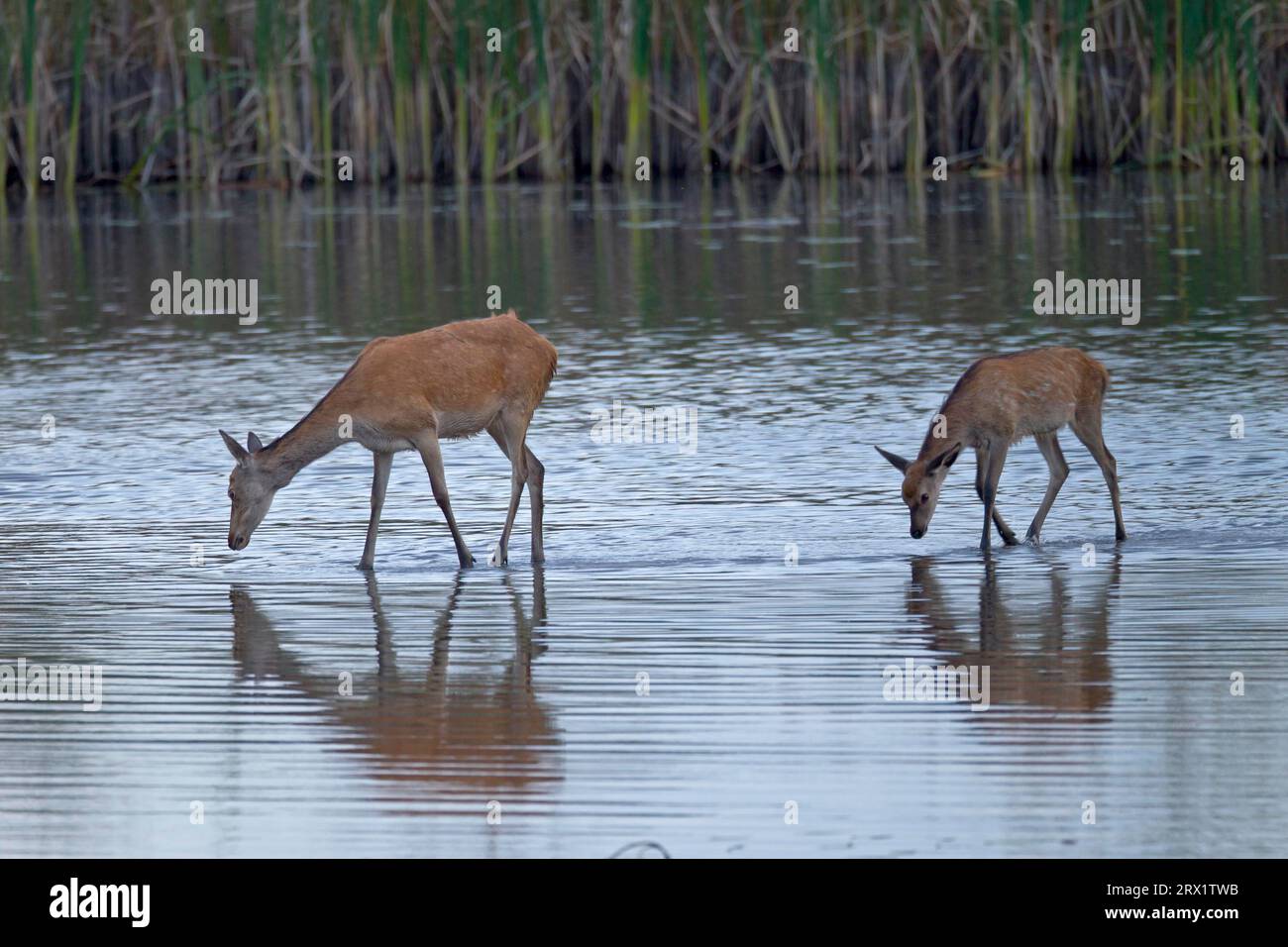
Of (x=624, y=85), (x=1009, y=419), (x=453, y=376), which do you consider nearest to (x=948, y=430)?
(x=1009, y=419)

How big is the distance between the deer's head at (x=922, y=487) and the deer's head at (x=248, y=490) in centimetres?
280

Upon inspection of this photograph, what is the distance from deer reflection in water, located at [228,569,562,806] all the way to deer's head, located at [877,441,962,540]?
1.99 m

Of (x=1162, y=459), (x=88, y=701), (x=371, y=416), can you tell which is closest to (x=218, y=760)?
(x=88, y=701)

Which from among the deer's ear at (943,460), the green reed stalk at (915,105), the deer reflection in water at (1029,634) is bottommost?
the deer reflection in water at (1029,634)

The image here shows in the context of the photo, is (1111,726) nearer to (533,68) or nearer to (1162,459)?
(1162,459)

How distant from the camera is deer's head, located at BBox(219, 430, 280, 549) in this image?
11.0 meters

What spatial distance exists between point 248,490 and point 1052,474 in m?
3.84

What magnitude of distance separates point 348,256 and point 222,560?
45.2 ft

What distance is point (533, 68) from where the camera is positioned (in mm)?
29875

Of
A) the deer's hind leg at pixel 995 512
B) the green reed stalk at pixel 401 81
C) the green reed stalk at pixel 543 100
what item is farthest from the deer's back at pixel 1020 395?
the green reed stalk at pixel 401 81

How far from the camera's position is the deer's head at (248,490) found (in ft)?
36.2

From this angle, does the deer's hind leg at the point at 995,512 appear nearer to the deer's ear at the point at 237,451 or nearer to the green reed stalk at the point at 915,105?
the deer's ear at the point at 237,451

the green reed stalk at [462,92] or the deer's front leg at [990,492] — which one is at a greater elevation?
the green reed stalk at [462,92]

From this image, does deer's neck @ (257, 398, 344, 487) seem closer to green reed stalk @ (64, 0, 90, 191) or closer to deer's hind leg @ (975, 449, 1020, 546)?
deer's hind leg @ (975, 449, 1020, 546)
